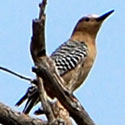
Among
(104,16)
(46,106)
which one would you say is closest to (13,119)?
(46,106)

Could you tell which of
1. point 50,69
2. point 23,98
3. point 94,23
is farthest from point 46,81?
point 94,23

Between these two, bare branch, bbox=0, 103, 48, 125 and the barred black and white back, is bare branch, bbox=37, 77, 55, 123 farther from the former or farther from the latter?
the barred black and white back

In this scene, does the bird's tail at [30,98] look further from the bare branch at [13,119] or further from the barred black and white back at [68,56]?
the bare branch at [13,119]

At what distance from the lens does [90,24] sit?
1022 cm

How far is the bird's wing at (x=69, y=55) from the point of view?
→ 9.22m

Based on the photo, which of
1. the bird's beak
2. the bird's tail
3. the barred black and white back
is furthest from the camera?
the bird's beak

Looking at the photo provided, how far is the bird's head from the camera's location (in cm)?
996

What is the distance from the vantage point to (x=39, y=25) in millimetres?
4363

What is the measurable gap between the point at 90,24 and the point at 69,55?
2.58 feet

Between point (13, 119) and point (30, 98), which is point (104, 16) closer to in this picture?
point (30, 98)

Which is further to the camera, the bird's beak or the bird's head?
the bird's head

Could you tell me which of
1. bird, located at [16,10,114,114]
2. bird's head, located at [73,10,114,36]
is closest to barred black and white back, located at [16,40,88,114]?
bird, located at [16,10,114,114]

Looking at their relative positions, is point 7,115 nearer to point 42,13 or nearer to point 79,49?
point 42,13

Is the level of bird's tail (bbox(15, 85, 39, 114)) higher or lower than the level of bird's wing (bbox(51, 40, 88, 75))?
lower
